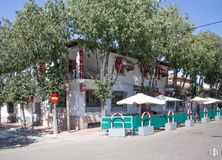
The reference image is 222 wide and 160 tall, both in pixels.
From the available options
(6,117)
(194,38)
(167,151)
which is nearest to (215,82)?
(194,38)

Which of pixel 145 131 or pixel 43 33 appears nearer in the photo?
pixel 145 131

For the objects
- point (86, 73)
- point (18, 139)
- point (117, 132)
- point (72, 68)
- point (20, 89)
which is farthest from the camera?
point (86, 73)

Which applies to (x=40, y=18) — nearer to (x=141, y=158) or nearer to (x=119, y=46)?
(x=119, y=46)

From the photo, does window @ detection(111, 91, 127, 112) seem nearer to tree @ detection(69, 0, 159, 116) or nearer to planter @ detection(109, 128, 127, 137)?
tree @ detection(69, 0, 159, 116)

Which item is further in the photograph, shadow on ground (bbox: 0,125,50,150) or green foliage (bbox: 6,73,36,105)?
green foliage (bbox: 6,73,36,105)

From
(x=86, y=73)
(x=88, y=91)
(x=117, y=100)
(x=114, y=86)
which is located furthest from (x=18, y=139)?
(x=117, y=100)

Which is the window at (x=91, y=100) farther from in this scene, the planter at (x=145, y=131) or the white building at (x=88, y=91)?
the planter at (x=145, y=131)

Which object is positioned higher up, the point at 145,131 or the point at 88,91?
the point at 88,91

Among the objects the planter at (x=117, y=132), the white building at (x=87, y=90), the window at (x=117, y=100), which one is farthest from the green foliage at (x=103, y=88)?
the window at (x=117, y=100)

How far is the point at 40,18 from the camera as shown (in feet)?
64.6

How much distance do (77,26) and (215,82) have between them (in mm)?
28509

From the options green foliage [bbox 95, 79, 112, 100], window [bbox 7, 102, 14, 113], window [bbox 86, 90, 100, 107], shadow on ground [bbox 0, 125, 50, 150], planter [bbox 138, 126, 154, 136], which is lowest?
shadow on ground [bbox 0, 125, 50, 150]

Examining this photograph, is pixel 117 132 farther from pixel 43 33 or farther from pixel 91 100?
pixel 91 100

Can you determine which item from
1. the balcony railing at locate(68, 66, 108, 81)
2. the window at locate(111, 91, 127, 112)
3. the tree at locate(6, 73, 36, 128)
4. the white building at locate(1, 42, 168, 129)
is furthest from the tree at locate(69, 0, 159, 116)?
the window at locate(111, 91, 127, 112)
